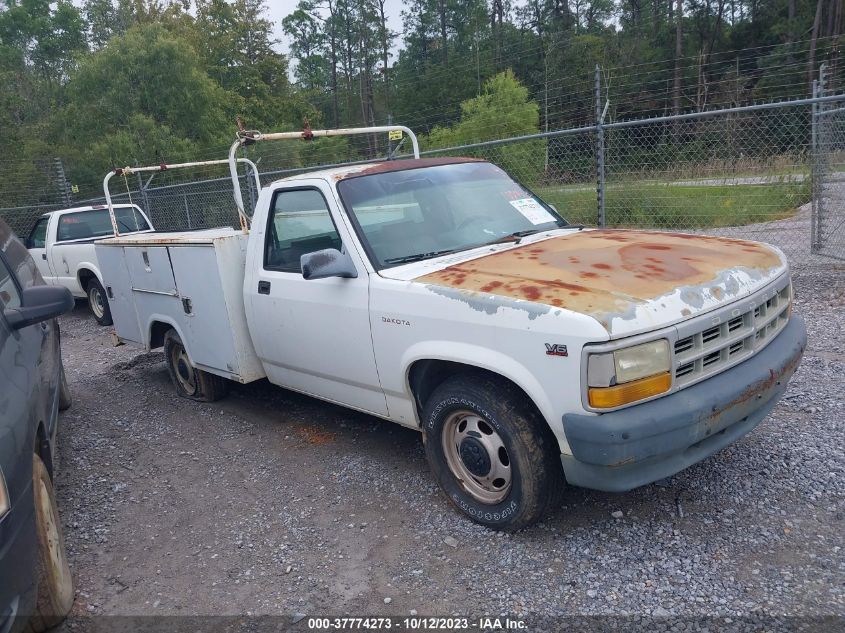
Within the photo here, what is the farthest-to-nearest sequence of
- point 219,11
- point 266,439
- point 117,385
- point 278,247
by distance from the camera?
point 219,11
point 117,385
point 266,439
point 278,247

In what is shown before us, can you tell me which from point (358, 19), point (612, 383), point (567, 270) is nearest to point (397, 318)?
point (567, 270)

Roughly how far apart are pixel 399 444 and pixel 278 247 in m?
1.57

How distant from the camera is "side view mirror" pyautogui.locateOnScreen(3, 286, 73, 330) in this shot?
3188mm

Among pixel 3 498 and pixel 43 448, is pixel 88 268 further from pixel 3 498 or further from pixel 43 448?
pixel 3 498

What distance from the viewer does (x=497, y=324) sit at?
9.93 feet

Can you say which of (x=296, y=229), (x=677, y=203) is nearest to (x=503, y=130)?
(x=677, y=203)

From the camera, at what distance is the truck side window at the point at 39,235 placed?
428 inches

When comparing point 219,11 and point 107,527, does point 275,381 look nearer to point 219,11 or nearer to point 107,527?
point 107,527

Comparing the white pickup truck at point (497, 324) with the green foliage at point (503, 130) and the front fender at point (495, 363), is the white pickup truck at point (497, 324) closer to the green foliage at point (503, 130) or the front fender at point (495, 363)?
the front fender at point (495, 363)

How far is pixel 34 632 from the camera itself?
9.50ft

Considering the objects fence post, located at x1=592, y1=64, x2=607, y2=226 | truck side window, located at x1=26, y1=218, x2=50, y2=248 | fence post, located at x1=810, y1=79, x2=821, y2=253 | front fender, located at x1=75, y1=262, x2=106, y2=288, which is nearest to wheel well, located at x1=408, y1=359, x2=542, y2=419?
fence post, located at x1=592, y1=64, x2=607, y2=226

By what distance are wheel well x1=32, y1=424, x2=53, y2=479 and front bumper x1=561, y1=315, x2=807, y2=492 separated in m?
2.39

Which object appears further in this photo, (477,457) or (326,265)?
(326,265)

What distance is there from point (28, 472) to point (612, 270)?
→ 105 inches
